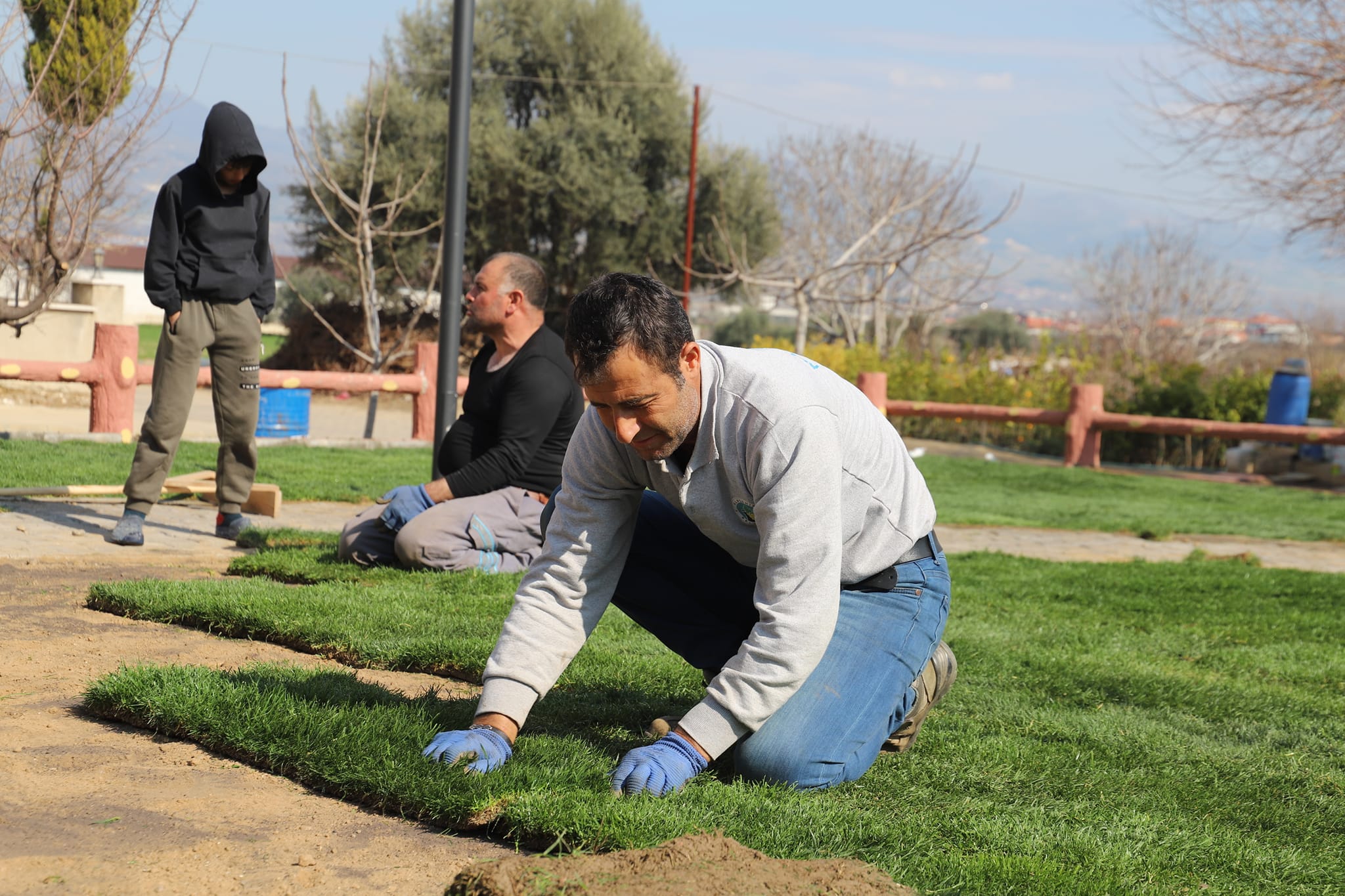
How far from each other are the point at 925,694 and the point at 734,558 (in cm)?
71

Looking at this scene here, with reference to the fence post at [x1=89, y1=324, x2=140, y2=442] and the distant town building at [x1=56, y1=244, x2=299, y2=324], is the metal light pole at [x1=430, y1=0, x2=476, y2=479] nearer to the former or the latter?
the fence post at [x1=89, y1=324, x2=140, y2=442]

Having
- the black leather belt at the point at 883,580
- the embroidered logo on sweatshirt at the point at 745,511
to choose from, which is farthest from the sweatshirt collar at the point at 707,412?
the black leather belt at the point at 883,580

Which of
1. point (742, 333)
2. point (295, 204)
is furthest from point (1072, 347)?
point (742, 333)

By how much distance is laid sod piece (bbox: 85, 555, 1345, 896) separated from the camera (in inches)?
103

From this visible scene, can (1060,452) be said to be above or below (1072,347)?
below

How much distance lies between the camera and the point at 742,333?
48844 millimetres

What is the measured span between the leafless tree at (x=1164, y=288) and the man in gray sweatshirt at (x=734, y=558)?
148 feet

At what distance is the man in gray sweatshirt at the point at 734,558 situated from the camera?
108 inches

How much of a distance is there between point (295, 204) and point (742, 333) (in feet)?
84.8

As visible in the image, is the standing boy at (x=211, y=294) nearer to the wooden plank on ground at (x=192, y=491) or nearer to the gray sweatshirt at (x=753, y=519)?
the wooden plank on ground at (x=192, y=491)

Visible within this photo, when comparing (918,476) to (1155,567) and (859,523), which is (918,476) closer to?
(859,523)

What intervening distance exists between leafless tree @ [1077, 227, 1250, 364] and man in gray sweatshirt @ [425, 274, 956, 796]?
45.0 m

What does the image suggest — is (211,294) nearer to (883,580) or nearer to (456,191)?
(456,191)

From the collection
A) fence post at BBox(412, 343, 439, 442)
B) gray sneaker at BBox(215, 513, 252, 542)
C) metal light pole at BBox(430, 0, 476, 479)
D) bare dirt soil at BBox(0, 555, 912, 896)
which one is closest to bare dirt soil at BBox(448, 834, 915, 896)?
bare dirt soil at BBox(0, 555, 912, 896)
